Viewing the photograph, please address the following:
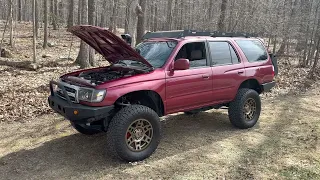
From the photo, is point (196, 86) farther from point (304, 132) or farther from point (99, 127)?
point (304, 132)

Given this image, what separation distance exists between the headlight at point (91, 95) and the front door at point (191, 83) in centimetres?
115

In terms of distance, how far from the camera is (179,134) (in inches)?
225

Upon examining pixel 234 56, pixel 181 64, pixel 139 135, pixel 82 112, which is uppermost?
pixel 234 56

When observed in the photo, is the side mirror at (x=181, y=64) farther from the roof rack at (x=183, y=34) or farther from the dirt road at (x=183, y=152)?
the dirt road at (x=183, y=152)

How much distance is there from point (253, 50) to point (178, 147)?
2843 mm

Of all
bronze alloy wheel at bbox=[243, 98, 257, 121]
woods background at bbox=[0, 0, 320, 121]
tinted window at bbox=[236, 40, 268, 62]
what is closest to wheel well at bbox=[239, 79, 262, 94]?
bronze alloy wheel at bbox=[243, 98, 257, 121]

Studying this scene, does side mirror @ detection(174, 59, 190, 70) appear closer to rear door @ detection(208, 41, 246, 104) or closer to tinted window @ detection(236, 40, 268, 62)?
rear door @ detection(208, 41, 246, 104)

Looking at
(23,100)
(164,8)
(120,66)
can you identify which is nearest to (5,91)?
(23,100)

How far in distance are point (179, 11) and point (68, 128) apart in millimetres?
32514

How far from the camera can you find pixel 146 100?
484cm

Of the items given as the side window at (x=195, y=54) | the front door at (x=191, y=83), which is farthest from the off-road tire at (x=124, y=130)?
the side window at (x=195, y=54)

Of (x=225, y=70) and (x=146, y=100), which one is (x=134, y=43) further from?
(x=146, y=100)

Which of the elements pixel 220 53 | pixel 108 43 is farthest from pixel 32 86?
pixel 220 53

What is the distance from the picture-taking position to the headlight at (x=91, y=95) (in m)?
4.04
